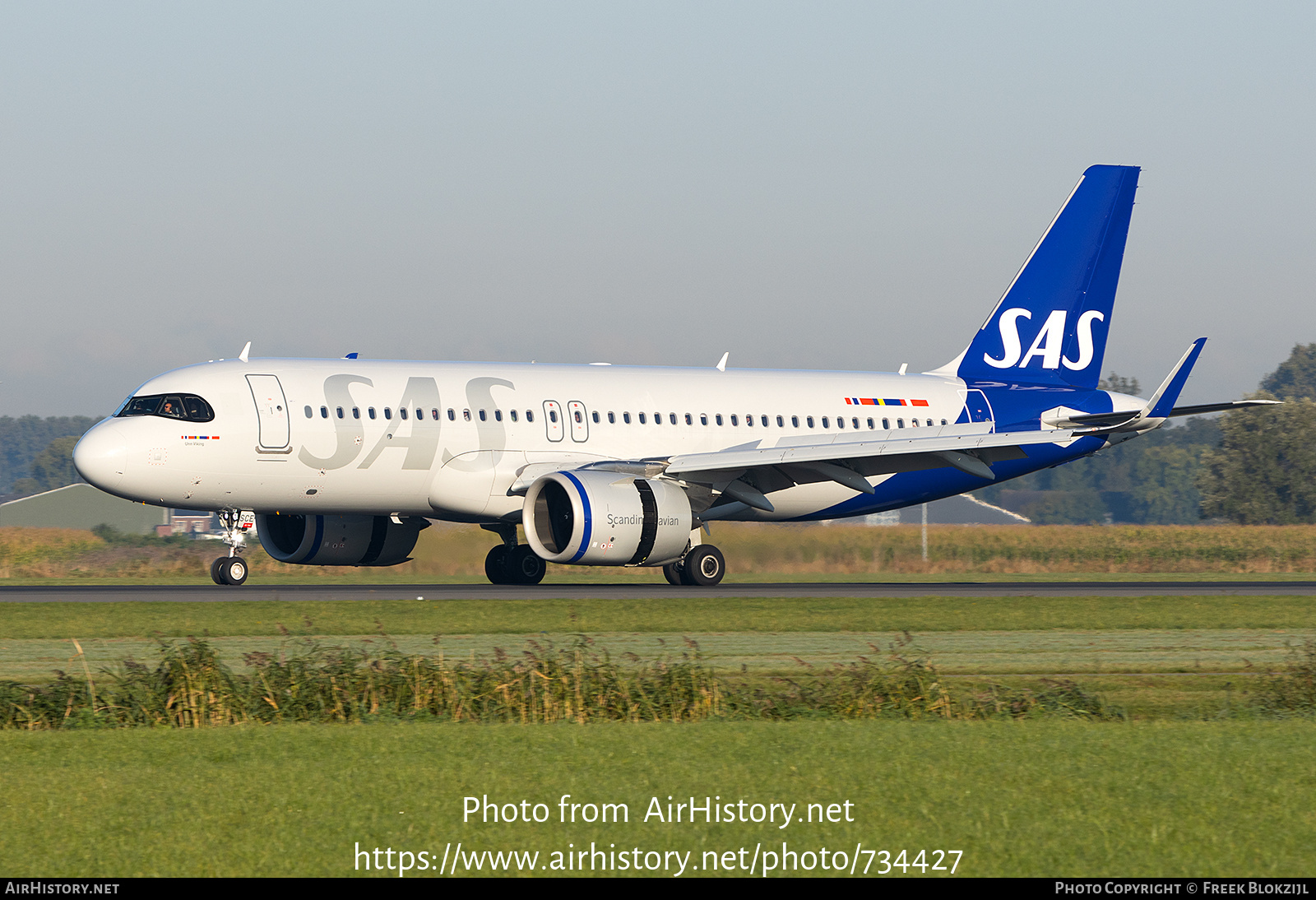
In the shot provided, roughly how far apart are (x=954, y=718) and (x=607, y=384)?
20890mm

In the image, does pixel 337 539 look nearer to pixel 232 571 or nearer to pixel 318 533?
pixel 318 533

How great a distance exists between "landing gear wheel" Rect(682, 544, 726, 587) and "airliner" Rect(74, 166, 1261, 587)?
52mm

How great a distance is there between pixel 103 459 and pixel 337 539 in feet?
19.2

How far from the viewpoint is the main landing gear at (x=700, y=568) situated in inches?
1261

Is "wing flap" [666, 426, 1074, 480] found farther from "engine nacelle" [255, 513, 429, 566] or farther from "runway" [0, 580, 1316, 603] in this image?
"engine nacelle" [255, 513, 429, 566]

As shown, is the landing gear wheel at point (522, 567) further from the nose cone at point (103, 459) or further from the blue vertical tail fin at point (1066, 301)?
the blue vertical tail fin at point (1066, 301)

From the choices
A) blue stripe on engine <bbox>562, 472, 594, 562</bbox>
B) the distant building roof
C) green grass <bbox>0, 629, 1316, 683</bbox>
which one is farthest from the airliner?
the distant building roof

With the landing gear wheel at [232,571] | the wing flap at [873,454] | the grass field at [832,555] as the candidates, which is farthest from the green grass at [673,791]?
the grass field at [832,555]

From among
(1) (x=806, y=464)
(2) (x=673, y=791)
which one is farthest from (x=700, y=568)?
(2) (x=673, y=791)

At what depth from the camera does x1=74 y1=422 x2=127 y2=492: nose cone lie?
93.9ft

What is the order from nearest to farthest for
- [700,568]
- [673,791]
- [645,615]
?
1. [673,791]
2. [645,615]
3. [700,568]

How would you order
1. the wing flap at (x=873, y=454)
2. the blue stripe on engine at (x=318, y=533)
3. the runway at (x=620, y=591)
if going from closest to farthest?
the runway at (x=620, y=591) → the wing flap at (x=873, y=454) → the blue stripe on engine at (x=318, y=533)

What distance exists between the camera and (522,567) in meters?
33.6
